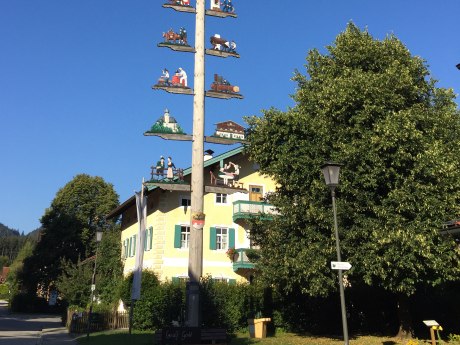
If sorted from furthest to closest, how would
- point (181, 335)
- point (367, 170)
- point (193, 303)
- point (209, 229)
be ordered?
point (209, 229) < point (367, 170) < point (193, 303) < point (181, 335)

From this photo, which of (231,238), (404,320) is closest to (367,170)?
(404,320)

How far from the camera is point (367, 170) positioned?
638 inches

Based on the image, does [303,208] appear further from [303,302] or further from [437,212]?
[303,302]

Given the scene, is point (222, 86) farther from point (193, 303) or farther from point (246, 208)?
point (246, 208)

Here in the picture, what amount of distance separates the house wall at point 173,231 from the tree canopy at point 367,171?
37.8 ft

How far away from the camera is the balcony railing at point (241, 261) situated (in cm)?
3009

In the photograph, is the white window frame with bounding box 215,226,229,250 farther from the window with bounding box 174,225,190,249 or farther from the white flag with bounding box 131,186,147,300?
the white flag with bounding box 131,186,147,300

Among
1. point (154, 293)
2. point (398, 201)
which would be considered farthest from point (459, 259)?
point (154, 293)

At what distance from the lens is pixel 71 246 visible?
53.9m

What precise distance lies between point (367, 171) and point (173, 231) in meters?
16.8

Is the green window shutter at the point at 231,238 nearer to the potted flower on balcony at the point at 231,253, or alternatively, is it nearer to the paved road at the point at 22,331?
the potted flower on balcony at the point at 231,253

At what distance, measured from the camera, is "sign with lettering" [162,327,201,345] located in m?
14.8

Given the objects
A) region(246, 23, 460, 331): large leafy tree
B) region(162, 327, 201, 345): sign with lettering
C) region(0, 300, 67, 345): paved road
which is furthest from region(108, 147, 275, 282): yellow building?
region(162, 327, 201, 345): sign with lettering

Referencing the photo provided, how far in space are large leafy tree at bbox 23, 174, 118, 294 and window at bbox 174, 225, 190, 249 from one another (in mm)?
24678
